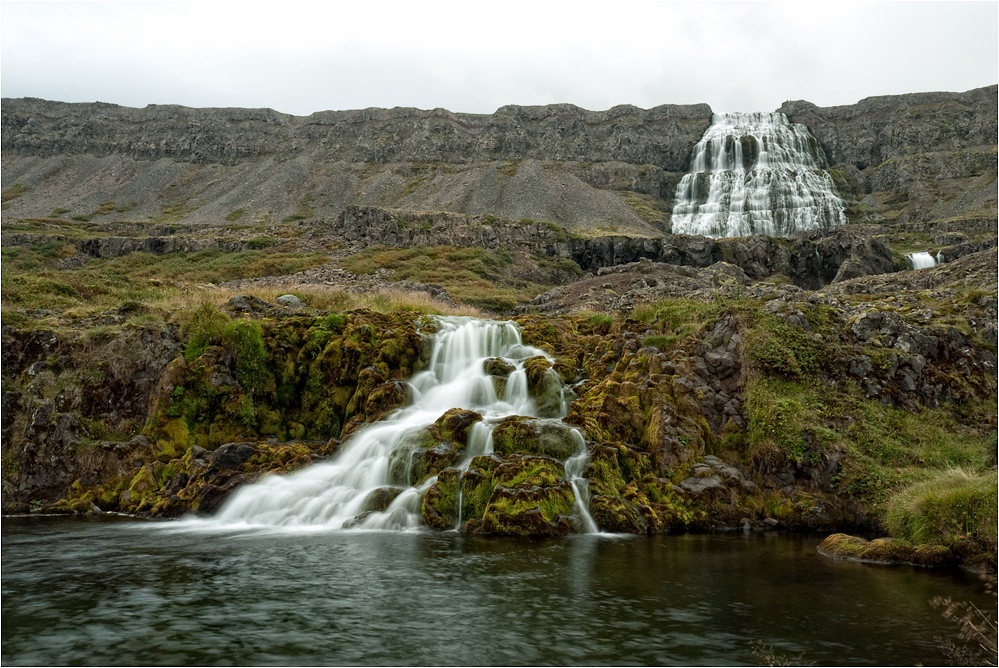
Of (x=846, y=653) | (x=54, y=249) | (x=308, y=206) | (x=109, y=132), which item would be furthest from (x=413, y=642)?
(x=109, y=132)

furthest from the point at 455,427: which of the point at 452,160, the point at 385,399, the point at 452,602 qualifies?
the point at 452,160

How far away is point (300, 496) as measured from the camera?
16.1 meters

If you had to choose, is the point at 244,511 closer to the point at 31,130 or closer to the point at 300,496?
the point at 300,496

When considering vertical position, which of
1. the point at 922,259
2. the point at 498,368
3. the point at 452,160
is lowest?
the point at 498,368

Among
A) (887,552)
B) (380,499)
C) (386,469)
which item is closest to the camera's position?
(887,552)

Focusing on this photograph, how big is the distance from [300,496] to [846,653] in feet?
40.7

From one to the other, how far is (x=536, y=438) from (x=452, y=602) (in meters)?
7.44

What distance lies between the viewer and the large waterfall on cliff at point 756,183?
3489 inches

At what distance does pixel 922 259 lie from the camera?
58500 mm

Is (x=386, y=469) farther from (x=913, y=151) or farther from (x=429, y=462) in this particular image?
(x=913, y=151)

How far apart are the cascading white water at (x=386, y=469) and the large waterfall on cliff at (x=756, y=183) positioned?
7401 centimetres

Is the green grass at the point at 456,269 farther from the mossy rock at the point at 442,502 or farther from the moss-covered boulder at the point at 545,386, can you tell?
the mossy rock at the point at 442,502

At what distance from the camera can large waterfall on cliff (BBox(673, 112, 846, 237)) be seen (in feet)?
291

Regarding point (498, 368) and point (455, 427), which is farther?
point (498, 368)
